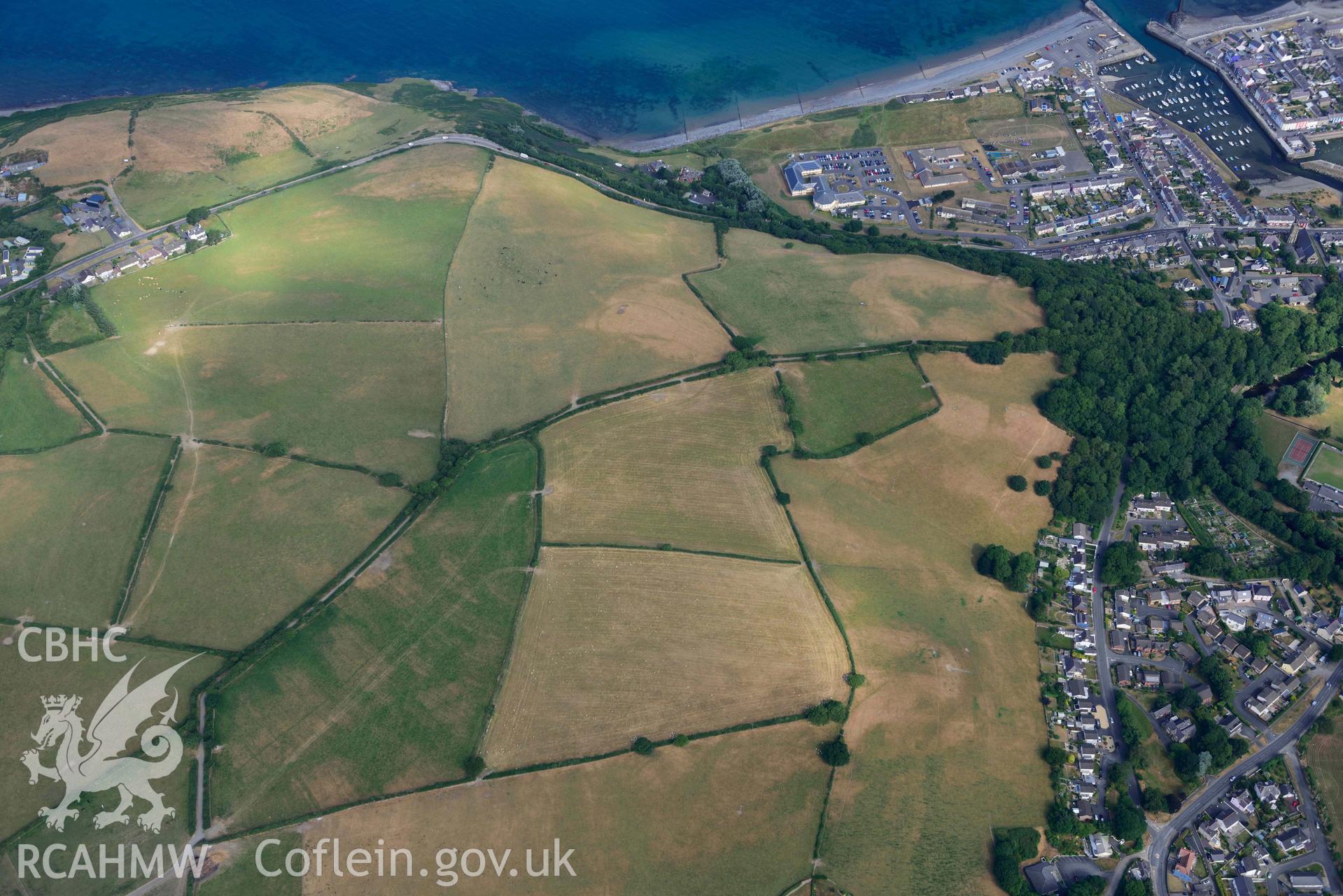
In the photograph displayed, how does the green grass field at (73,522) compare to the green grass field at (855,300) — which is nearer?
the green grass field at (73,522)

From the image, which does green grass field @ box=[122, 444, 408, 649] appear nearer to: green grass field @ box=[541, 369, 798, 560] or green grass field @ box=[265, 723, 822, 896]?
green grass field @ box=[541, 369, 798, 560]

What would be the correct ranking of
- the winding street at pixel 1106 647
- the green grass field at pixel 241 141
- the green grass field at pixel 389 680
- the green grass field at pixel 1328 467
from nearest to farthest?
the green grass field at pixel 389 680
the winding street at pixel 1106 647
the green grass field at pixel 1328 467
the green grass field at pixel 241 141

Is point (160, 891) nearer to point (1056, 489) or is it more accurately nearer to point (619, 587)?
point (619, 587)

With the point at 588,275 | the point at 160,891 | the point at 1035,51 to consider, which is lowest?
the point at 160,891

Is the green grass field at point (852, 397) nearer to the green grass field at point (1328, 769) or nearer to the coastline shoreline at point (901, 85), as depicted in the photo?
the green grass field at point (1328, 769)

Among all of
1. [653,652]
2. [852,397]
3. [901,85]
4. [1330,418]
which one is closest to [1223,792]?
[852,397]

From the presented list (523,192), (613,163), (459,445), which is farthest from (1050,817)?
→ (613,163)

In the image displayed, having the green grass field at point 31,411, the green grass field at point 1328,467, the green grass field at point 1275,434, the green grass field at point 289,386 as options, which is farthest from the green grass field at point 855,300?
the green grass field at point 31,411
